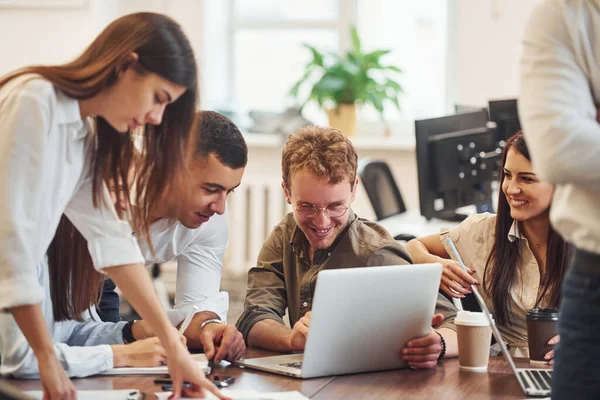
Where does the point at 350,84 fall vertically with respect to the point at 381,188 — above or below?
above

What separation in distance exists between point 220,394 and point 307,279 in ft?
2.20

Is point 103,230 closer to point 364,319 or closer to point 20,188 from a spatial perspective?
point 20,188

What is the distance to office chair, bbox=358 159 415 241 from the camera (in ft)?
14.4

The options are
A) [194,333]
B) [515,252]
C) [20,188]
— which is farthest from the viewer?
[515,252]

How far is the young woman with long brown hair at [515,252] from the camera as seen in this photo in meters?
2.20

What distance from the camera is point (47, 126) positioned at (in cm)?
147

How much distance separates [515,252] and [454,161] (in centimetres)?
139

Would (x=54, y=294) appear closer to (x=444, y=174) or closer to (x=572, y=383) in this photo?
(x=572, y=383)

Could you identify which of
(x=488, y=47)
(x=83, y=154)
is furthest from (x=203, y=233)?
(x=488, y=47)

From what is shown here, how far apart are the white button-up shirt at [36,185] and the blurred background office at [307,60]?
3.46m

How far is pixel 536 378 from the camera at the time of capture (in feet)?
5.61

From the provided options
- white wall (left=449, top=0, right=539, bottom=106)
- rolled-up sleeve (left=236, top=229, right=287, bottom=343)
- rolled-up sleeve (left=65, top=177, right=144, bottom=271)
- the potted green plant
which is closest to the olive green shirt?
rolled-up sleeve (left=236, top=229, right=287, bottom=343)

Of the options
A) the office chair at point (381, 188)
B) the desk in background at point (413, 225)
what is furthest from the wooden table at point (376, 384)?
the office chair at point (381, 188)

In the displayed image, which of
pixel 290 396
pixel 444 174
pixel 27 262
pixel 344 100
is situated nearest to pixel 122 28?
pixel 27 262
